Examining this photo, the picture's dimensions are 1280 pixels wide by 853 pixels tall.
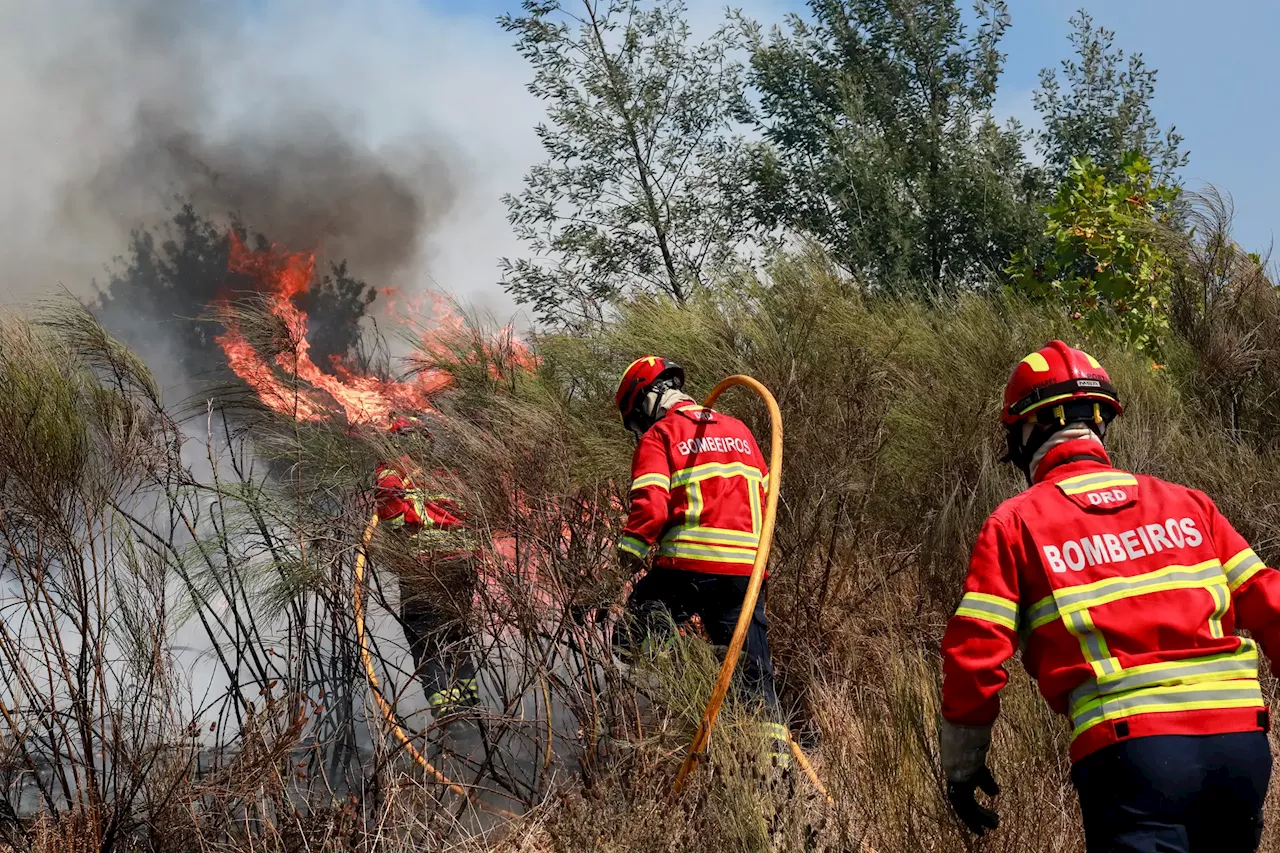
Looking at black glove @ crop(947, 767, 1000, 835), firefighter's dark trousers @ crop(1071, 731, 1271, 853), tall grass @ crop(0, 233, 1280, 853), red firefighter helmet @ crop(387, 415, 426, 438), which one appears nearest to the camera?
firefighter's dark trousers @ crop(1071, 731, 1271, 853)

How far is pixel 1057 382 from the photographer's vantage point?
115 inches

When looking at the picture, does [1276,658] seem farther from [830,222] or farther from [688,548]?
[830,222]

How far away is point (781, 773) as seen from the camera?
3.46 metres

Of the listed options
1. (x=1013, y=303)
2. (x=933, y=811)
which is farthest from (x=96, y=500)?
(x=1013, y=303)

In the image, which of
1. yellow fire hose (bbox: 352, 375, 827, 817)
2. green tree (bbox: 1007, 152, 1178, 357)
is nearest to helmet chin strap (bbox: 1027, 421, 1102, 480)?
yellow fire hose (bbox: 352, 375, 827, 817)

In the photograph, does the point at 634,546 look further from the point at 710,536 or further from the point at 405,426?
the point at 405,426

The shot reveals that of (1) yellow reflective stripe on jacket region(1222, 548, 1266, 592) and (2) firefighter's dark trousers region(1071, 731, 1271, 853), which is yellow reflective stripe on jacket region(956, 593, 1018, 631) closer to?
(2) firefighter's dark trousers region(1071, 731, 1271, 853)

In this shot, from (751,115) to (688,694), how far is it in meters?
13.0

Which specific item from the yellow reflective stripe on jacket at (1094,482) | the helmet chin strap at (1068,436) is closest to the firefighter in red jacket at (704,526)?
the helmet chin strap at (1068,436)

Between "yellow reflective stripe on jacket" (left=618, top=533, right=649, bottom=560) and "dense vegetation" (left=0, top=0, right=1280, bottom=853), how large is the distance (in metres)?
0.08

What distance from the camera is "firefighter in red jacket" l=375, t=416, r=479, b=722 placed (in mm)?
4316

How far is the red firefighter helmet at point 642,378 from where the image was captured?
532 cm

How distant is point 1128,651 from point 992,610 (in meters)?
0.30

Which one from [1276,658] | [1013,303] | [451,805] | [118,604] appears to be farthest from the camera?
[1013,303]
